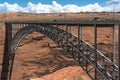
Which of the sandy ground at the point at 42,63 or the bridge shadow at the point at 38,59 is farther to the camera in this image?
the bridge shadow at the point at 38,59

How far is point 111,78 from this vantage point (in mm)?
31531

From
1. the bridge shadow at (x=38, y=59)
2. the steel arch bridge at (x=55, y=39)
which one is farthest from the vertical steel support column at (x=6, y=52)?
the bridge shadow at (x=38, y=59)

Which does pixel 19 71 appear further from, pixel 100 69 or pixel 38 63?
pixel 100 69

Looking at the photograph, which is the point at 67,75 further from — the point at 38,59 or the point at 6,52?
the point at 6,52

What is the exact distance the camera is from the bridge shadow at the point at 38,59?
214ft

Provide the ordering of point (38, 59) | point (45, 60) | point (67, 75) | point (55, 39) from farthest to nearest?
point (38, 59), point (45, 60), point (67, 75), point (55, 39)

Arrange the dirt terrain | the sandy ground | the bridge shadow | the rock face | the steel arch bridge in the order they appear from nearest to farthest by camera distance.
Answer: the steel arch bridge < the rock face < the sandy ground < the dirt terrain < the bridge shadow

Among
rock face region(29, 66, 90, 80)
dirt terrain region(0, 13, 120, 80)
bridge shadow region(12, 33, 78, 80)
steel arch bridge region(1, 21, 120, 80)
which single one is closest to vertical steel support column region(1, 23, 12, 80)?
steel arch bridge region(1, 21, 120, 80)

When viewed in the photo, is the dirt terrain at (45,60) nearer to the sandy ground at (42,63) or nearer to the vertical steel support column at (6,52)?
the sandy ground at (42,63)

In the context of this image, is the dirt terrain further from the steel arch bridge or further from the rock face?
the steel arch bridge

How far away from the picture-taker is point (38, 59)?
70562 mm

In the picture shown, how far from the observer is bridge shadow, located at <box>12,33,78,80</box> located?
65.3 metres

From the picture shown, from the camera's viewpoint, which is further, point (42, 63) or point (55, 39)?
point (42, 63)

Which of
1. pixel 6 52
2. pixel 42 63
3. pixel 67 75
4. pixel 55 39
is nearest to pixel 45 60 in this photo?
pixel 42 63
